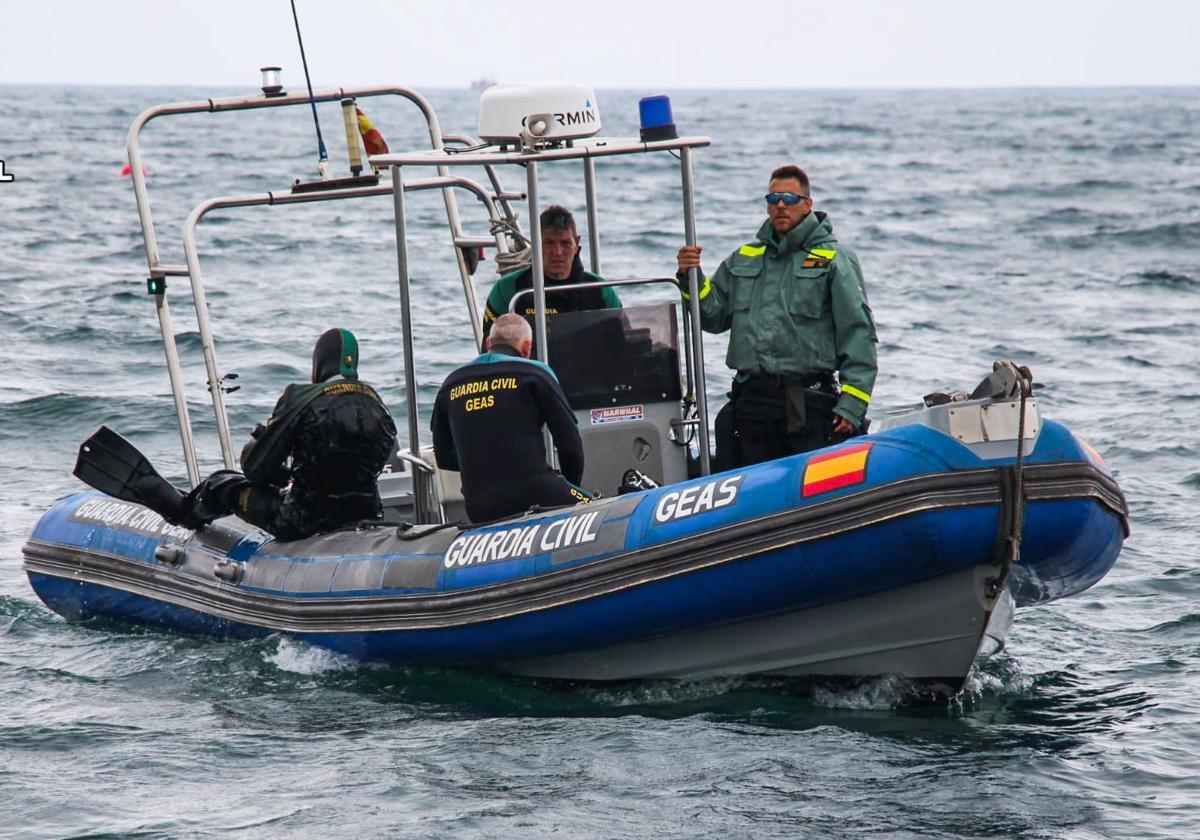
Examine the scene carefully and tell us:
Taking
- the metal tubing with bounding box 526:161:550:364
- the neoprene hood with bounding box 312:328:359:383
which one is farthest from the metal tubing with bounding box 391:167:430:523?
the metal tubing with bounding box 526:161:550:364

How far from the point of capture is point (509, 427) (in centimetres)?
573

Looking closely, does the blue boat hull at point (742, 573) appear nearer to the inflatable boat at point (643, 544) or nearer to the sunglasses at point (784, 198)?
the inflatable boat at point (643, 544)

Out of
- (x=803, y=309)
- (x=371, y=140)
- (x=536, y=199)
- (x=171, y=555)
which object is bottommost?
(x=171, y=555)

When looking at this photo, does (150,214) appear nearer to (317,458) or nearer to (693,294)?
(317,458)

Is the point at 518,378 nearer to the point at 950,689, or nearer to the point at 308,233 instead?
the point at 950,689

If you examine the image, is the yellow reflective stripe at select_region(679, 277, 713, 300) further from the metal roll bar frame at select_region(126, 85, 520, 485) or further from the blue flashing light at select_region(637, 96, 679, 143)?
the metal roll bar frame at select_region(126, 85, 520, 485)

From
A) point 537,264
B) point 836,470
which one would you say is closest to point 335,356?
point 537,264

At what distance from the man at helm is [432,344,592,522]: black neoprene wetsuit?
2.25ft

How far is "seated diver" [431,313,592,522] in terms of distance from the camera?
18.7ft

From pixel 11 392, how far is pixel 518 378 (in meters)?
7.03

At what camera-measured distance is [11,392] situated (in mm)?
11555

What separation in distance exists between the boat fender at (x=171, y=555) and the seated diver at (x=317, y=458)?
10.3 inches

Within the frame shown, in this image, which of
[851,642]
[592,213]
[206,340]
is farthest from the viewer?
[592,213]

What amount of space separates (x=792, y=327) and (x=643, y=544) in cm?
124
